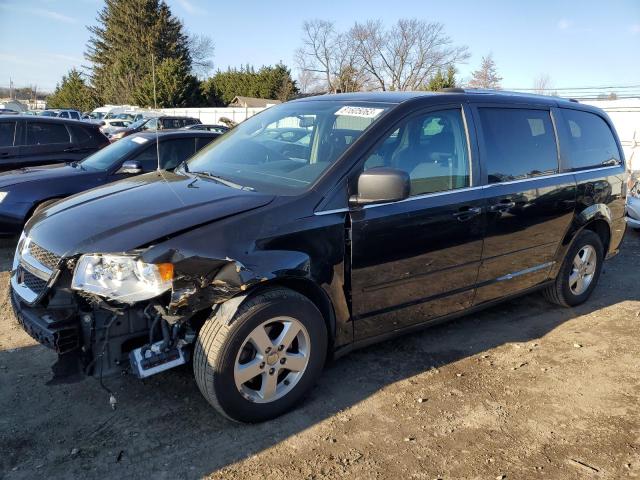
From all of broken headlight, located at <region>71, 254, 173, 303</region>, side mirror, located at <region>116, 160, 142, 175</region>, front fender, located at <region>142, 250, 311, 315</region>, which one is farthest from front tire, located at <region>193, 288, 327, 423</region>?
side mirror, located at <region>116, 160, 142, 175</region>

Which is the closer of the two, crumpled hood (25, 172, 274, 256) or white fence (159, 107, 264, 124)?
crumpled hood (25, 172, 274, 256)

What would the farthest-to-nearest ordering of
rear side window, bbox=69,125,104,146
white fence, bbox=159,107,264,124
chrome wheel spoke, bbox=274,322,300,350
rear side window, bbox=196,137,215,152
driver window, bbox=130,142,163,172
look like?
white fence, bbox=159,107,264,124 → rear side window, bbox=69,125,104,146 → rear side window, bbox=196,137,215,152 → driver window, bbox=130,142,163,172 → chrome wheel spoke, bbox=274,322,300,350

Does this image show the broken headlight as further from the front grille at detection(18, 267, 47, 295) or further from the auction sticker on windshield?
the auction sticker on windshield

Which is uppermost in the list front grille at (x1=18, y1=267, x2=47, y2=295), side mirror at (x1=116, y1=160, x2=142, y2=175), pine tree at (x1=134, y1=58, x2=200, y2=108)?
pine tree at (x1=134, y1=58, x2=200, y2=108)

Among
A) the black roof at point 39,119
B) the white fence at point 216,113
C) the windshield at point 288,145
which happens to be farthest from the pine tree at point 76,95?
the windshield at point 288,145

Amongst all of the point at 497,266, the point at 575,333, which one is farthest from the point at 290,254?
the point at 575,333

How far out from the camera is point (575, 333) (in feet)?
14.2

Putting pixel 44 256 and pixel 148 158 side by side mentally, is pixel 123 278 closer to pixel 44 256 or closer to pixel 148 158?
pixel 44 256

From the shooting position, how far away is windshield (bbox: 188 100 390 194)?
3131mm

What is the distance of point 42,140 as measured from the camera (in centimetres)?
812

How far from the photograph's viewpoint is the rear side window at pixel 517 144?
3730mm

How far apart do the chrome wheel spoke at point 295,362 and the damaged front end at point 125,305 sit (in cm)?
52

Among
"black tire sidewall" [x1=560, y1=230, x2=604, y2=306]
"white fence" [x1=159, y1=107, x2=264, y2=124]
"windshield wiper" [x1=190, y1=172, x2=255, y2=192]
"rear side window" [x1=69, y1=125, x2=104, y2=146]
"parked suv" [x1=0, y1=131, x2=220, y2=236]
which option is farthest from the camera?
"white fence" [x1=159, y1=107, x2=264, y2=124]

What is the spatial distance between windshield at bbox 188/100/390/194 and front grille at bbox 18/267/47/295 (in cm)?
124
